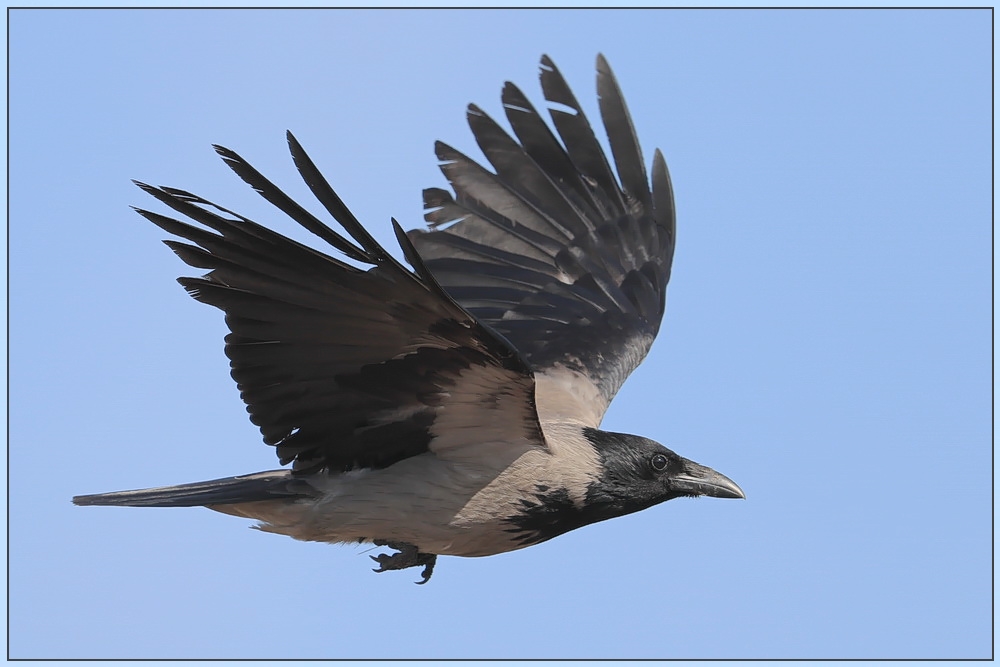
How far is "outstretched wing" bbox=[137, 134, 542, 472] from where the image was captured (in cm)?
593

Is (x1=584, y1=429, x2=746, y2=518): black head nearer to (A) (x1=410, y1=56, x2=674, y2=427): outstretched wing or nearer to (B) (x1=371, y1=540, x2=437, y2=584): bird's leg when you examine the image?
(B) (x1=371, y1=540, x2=437, y2=584): bird's leg

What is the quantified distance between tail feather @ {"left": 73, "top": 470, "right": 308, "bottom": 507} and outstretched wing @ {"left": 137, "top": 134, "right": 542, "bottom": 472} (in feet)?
0.64

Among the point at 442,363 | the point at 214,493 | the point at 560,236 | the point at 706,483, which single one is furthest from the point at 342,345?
the point at 560,236

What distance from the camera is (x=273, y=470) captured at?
25.0 feet

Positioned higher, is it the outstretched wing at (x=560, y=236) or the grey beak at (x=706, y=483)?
the outstretched wing at (x=560, y=236)

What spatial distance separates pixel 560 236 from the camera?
10.2m

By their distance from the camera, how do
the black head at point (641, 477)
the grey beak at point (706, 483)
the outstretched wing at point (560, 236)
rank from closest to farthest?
the black head at point (641, 477)
the grey beak at point (706, 483)
the outstretched wing at point (560, 236)

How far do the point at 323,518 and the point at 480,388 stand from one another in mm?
1237

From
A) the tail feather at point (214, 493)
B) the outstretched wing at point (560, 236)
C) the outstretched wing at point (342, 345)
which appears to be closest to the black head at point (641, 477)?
the outstretched wing at point (342, 345)

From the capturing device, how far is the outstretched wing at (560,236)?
959 centimetres

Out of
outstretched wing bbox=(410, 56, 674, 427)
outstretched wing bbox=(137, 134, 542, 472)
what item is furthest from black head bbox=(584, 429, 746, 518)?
outstretched wing bbox=(410, 56, 674, 427)

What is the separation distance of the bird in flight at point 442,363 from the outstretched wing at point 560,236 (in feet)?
0.06

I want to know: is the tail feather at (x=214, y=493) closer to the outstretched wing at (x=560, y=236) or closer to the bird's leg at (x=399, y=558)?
the bird's leg at (x=399, y=558)

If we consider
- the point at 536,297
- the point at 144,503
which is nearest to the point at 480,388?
the point at 144,503
